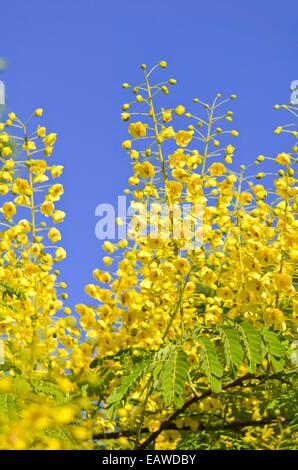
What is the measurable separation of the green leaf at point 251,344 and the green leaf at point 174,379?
327 mm

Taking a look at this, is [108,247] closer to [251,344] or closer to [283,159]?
[283,159]

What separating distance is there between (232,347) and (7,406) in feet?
3.66

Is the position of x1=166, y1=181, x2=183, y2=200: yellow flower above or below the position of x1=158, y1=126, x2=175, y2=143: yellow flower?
below

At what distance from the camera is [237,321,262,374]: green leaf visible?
136 inches

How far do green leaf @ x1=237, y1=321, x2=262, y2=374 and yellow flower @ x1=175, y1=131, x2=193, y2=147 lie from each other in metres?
1.22

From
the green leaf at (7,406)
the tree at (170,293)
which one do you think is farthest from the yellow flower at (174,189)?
the green leaf at (7,406)

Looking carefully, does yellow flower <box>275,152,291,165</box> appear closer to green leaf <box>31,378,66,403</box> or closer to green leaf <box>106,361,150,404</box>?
green leaf <box>106,361,150,404</box>

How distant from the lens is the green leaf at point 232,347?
135 inches

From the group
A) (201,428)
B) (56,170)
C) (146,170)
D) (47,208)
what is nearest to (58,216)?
(47,208)

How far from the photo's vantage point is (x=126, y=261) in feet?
15.5

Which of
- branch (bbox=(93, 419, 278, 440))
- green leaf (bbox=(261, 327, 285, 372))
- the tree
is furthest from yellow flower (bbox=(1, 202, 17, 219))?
green leaf (bbox=(261, 327, 285, 372))

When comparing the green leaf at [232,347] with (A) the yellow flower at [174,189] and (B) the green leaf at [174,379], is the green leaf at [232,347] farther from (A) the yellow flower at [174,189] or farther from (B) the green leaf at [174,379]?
(A) the yellow flower at [174,189]

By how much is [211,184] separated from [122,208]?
0.58 m

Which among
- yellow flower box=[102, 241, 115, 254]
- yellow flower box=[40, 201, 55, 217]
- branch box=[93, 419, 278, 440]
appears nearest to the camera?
yellow flower box=[40, 201, 55, 217]
